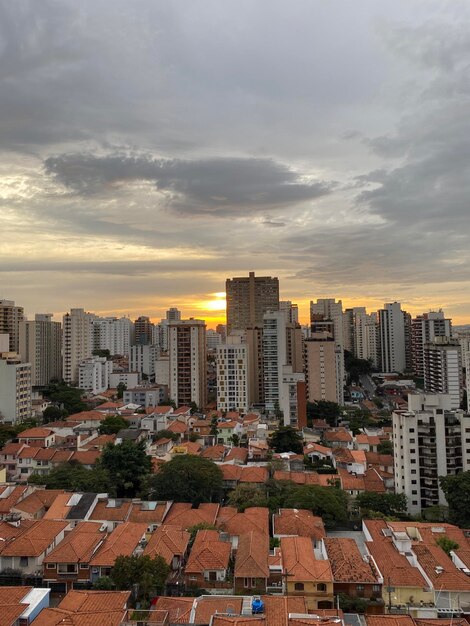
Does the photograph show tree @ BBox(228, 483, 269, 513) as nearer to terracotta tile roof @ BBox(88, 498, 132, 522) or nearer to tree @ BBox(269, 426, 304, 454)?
terracotta tile roof @ BBox(88, 498, 132, 522)

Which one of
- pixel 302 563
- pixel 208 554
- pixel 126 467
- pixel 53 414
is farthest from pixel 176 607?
pixel 53 414

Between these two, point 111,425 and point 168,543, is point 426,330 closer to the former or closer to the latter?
point 111,425

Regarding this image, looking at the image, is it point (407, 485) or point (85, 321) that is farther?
point (85, 321)

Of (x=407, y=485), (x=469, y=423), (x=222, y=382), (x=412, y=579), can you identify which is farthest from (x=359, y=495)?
(x=222, y=382)

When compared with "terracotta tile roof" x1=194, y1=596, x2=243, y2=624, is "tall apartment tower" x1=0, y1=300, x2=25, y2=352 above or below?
above

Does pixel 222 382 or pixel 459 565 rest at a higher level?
pixel 222 382

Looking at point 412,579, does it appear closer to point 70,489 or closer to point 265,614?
point 265,614

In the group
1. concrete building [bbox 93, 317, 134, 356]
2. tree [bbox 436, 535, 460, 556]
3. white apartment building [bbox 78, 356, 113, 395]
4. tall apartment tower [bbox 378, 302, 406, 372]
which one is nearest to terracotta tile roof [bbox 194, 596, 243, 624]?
tree [bbox 436, 535, 460, 556]
